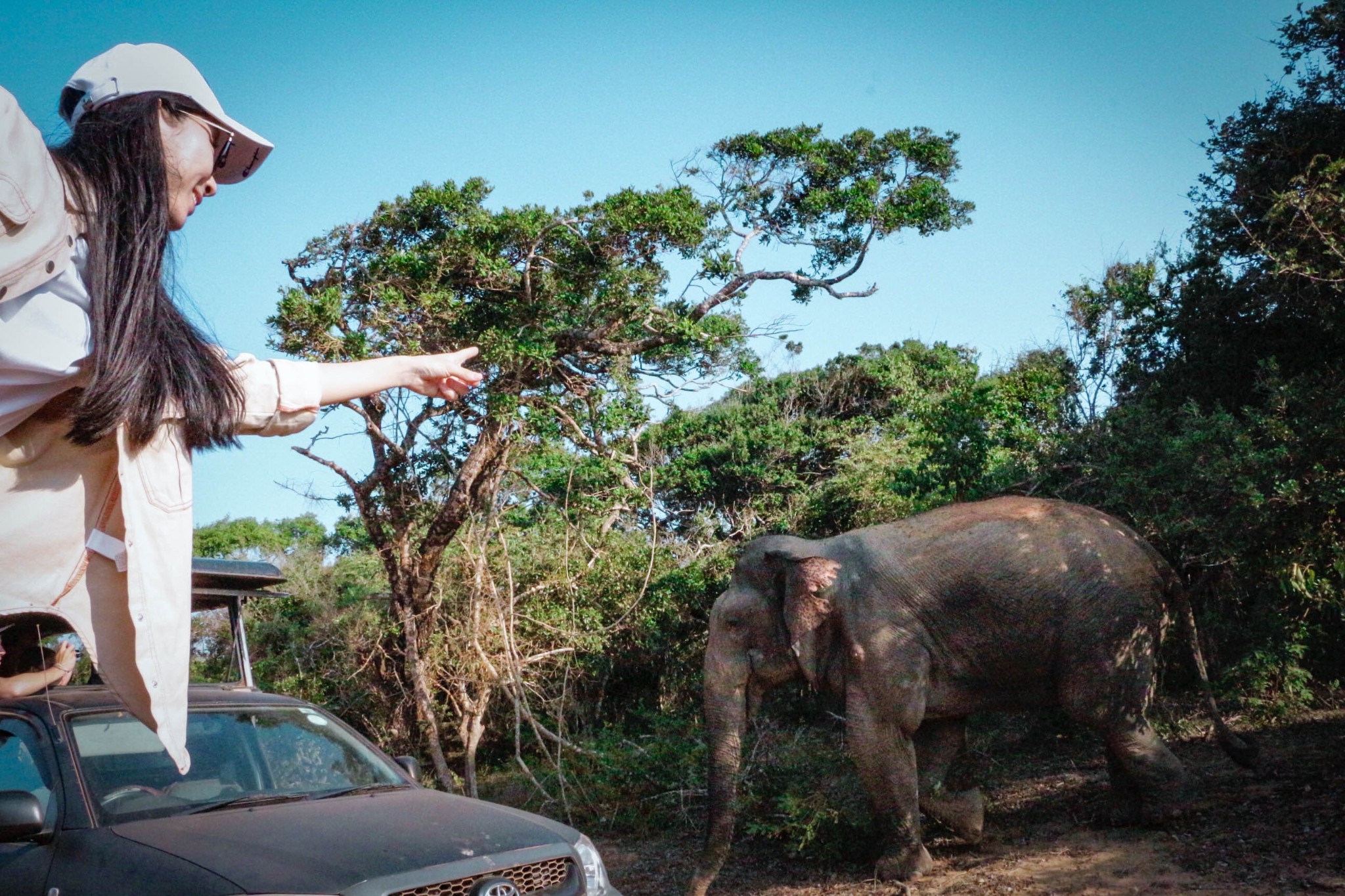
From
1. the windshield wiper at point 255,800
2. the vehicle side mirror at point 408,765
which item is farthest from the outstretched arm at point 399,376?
the vehicle side mirror at point 408,765

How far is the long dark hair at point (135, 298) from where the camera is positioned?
1730 millimetres

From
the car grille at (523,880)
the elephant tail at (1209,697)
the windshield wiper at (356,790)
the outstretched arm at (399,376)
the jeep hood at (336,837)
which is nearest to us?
the outstretched arm at (399,376)

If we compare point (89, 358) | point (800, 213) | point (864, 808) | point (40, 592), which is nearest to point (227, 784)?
point (40, 592)

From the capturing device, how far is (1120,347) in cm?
1055

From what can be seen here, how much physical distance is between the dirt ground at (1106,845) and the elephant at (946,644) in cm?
24

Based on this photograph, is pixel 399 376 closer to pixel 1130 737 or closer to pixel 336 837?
pixel 336 837

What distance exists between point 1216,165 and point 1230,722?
4536mm

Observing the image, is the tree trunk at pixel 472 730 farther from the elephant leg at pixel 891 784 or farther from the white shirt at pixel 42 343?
the white shirt at pixel 42 343

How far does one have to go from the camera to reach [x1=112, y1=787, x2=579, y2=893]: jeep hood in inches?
150

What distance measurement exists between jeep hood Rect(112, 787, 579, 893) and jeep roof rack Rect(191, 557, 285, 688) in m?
2.04

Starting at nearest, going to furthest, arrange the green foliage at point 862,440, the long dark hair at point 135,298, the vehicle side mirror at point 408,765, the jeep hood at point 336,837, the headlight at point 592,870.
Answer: the long dark hair at point 135,298, the jeep hood at point 336,837, the headlight at point 592,870, the vehicle side mirror at point 408,765, the green foliage at point 862,440

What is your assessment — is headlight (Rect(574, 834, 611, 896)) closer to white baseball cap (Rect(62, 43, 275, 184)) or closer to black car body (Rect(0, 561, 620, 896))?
black car body (Rect(0, 561, 620, 896))

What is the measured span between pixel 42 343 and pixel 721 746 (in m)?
6.19

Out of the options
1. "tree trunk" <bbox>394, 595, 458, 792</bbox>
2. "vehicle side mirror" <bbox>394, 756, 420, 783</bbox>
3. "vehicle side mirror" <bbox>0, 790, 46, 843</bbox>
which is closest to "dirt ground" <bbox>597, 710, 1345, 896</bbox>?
"tree trunk" <bbox>394, 595, 458, 792</bbox>
